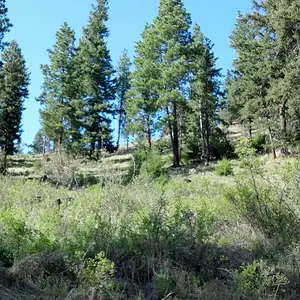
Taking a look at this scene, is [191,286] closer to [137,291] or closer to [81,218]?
[137,291]

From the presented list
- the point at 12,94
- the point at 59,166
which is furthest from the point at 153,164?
the point at 12,94

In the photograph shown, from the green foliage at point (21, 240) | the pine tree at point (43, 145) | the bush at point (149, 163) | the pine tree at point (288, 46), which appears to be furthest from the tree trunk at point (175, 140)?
the green foliage at point (21, 240)

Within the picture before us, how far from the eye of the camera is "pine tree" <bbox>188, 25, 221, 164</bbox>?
33.4 m

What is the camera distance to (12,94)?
37.6 meters

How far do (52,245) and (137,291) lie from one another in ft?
4.23

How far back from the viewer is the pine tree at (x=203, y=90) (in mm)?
33438

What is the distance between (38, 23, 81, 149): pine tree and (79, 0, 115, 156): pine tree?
48.3 inches

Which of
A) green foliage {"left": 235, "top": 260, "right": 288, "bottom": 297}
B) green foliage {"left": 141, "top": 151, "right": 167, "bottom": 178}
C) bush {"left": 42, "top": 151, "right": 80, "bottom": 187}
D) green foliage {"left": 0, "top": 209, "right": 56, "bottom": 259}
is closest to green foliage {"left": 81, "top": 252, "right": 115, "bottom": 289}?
green foliage {"left": 0, "top": 209, "right": 56, "bottom": 259}

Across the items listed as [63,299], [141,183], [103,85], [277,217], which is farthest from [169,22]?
[63,299]

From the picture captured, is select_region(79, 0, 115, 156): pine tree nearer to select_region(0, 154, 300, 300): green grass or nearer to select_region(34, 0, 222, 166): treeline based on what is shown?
select_region(34, 0, 222, 166): treeline

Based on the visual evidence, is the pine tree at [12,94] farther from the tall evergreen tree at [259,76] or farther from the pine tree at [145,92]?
the tall evergreen tree at [259,76]

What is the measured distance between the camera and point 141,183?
873cm

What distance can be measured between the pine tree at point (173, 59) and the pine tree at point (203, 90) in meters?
1.34

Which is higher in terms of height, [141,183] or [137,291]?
[141,183]
